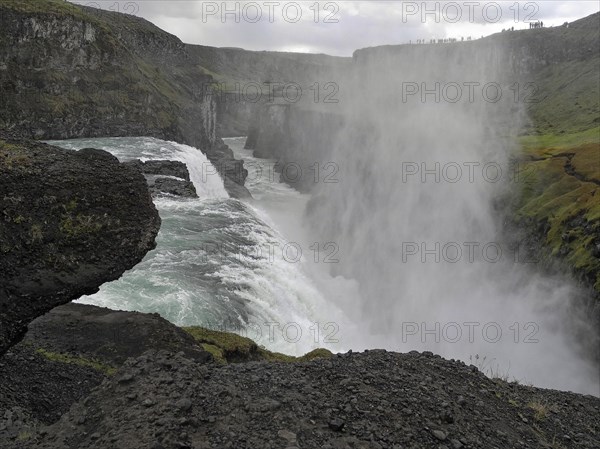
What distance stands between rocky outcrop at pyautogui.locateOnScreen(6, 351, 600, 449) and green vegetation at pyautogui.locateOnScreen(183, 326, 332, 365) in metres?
6.56

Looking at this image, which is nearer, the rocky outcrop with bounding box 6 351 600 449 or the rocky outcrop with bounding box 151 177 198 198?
the rocky outcrop with bounding box 6 351 600 449

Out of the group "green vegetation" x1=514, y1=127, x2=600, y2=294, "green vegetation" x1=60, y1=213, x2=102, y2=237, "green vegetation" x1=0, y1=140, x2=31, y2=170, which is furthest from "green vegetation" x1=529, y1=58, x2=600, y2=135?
"green vegetation" x1=0, y1=140, x2=31, y2=170

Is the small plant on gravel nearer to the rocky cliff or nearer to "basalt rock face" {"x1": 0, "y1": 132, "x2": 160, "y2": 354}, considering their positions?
"basalt rock face" {"x1": 0, "y1": 132, "x2": 160, "y2": 354}

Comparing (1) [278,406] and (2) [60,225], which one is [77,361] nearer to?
(2) [60,225]

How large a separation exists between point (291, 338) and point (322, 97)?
10601cm

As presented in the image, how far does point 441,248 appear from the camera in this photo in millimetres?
53406

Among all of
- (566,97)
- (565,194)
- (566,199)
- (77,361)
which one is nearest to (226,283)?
(77,361)

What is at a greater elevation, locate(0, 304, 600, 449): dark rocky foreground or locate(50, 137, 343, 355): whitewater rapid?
locate(0, 304, 600, 449): dark rocky foreground

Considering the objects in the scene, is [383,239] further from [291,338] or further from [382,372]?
[382,372]

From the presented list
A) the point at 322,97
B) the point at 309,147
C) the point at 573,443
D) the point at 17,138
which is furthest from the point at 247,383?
the point at 322,97

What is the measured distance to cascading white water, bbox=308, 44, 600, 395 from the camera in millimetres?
37094

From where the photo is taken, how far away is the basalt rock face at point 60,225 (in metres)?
10.9

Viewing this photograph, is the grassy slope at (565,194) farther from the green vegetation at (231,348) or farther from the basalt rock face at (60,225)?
the basalt rock face at (60,225)

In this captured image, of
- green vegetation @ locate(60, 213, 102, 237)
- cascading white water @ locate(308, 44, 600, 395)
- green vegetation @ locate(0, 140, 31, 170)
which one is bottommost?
cascading white water @ locate(308, 44, 600, 395)
